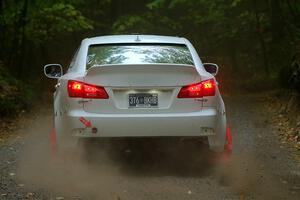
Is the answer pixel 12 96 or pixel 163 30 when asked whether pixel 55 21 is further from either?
pixel 12 96

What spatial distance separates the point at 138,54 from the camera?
7.41m

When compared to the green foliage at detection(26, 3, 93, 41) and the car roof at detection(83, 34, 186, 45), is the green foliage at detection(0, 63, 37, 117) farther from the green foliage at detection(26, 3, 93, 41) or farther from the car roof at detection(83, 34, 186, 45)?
the car roof at detection(83, 34, 186, 45)

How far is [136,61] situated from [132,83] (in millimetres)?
400

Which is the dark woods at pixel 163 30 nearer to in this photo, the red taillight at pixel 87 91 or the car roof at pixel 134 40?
the car roof at pixel 134 40

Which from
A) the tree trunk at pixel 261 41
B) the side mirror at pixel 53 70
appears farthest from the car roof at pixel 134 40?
the tree trunk at pixel 261 41

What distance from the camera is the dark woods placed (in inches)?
701

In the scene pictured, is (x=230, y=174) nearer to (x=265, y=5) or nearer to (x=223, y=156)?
(x=223, y=156)

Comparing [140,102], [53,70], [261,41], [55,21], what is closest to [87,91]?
[140,102]

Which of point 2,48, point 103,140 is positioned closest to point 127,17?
point 2,48

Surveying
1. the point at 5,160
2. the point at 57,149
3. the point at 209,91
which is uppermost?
the point at 209,91

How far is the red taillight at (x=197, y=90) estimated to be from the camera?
22.6 ft

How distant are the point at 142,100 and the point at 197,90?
68 cm

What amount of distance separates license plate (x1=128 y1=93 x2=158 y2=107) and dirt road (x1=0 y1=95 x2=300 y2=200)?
0.62 metres

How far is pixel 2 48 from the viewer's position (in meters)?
18.1
